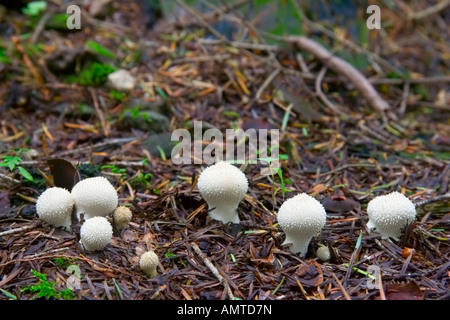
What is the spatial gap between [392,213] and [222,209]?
1007 millimetres

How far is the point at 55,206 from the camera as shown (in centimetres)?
266

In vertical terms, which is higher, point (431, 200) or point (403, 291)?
point (431, 200)

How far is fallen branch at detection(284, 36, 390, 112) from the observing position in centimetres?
506

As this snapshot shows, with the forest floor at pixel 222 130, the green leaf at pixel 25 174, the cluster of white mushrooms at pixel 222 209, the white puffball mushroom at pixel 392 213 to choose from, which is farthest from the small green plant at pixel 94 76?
the white puffball mushroom at pixel 392 213

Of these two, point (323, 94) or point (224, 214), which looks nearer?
point (224, 214)

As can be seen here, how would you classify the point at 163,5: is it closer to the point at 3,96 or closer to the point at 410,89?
the point at 3,96

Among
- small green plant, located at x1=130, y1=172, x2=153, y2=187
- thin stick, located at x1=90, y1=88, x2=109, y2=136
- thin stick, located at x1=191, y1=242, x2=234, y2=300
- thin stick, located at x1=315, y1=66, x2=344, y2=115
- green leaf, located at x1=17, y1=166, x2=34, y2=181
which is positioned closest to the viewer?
thin stick, located at x1=191, y1=242, x2=234, y2=300

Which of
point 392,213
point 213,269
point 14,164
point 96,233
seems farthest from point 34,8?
point 392,213

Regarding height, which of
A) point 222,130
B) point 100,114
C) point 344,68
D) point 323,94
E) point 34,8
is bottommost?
point 222,130

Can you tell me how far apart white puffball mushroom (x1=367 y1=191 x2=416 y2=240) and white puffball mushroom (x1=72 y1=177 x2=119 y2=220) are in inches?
61.5

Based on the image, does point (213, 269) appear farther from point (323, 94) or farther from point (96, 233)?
point (323, 94)

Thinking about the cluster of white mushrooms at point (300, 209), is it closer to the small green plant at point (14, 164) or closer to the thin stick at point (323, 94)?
the small green plant at point (14, 164)

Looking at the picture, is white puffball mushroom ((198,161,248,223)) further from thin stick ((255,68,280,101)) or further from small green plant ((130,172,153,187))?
thin stick ((255,68,280,101))

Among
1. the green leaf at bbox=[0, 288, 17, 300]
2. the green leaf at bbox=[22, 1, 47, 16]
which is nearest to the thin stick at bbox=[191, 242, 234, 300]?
the green leaf at bbox=[0, 288, 17, 300]
